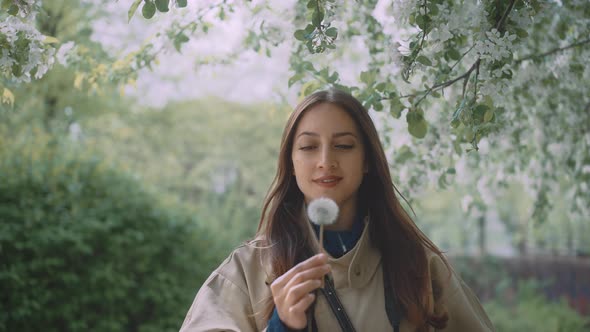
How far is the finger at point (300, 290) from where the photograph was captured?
1791mm

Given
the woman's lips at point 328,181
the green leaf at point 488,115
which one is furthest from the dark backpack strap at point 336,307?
the green leaf at point 488,115

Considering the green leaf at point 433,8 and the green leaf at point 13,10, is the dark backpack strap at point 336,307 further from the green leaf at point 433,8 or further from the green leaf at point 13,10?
the green leaf at point 13,10

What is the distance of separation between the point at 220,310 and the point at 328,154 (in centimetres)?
77

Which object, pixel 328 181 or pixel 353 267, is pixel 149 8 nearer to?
pixel 328 181

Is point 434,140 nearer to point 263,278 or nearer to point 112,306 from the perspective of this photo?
point 263,278

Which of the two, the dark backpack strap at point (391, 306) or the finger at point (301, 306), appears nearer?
the finger at point (301, 306)

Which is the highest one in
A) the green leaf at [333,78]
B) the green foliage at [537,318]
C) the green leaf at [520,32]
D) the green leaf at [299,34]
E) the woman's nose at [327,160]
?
the green leaf at [520,32]

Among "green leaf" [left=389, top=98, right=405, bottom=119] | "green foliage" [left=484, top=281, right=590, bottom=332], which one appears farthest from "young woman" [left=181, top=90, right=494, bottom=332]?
"green foliage" [left=484, top=281, right=590, bottom=332]

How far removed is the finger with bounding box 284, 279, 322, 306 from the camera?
179cm

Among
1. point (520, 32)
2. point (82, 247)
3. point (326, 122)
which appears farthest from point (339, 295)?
point (82, 247)

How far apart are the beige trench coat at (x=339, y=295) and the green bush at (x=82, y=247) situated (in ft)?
9.28

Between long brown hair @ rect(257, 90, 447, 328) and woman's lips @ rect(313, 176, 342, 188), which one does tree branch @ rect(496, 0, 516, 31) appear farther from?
woman's lips @ rect(313, 176, 342, 188)

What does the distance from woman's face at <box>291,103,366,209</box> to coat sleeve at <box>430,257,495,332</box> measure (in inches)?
20.8

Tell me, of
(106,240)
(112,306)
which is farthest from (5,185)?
(112,306)
